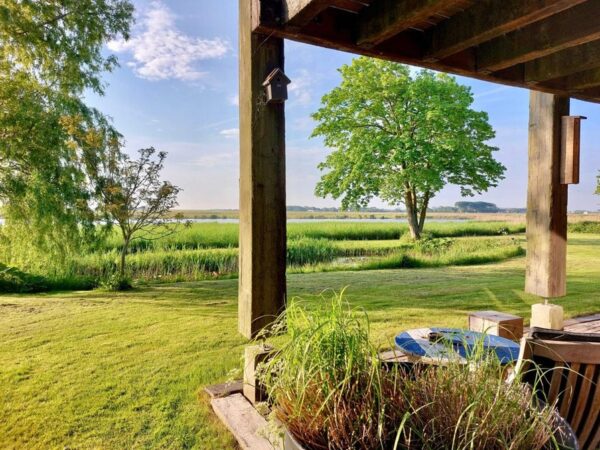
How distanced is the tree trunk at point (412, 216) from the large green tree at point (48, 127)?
468 inches

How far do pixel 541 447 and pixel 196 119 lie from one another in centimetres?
783

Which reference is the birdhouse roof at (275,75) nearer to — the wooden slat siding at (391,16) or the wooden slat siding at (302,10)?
the wooden slat siding at (302,10)

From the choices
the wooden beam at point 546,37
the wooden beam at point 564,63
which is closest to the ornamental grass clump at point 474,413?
the wooden beam at point 546,37

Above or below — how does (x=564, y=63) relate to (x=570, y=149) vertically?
above

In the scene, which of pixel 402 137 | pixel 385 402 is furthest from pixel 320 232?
pixel 385 402

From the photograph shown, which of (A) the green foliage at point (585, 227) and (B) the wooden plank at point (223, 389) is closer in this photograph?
(B) the wooden plank at point (223, 389)

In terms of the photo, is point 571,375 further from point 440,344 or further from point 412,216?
point 412,216

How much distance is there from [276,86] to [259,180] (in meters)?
0.48

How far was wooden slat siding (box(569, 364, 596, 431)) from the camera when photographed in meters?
1.19

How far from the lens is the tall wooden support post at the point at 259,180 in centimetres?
198

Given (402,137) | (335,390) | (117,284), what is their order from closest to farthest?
(335,390) < (117,284) < (402,137)

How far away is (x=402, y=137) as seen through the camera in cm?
1431

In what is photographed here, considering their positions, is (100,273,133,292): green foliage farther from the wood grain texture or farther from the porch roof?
the wood grain texture

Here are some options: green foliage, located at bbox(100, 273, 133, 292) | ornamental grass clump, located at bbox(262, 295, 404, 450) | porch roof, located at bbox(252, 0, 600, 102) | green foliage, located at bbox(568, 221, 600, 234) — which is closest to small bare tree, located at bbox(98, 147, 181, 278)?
green foliage, located at bbox(100, 273, 133, 292)
